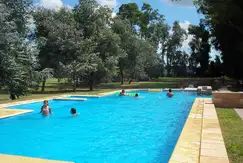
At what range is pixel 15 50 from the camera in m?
14.6

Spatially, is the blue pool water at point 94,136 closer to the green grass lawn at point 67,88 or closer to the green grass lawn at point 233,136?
the green grass lawn at point 233,136

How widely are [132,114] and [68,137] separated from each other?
498 centimetres

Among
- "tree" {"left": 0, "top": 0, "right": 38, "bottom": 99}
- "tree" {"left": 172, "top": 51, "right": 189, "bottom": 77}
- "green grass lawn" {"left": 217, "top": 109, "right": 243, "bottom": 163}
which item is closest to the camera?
"green grass lawn" {"left": 217, "top": 109, "right": 243, "bottom": 163}

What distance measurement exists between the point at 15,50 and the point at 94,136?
28.7 ft

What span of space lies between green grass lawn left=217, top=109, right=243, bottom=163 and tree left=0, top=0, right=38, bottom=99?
36.2 ft

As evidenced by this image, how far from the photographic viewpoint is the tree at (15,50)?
13.3 m

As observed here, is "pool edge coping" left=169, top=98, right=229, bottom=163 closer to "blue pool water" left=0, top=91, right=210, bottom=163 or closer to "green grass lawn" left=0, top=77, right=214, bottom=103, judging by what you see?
"blue pool water" left=0, top=91, right=210, bottom=163

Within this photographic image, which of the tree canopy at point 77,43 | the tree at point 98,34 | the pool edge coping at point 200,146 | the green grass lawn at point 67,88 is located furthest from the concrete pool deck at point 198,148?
the tree at point 98,34

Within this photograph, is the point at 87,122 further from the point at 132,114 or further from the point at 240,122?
the point at 240,122

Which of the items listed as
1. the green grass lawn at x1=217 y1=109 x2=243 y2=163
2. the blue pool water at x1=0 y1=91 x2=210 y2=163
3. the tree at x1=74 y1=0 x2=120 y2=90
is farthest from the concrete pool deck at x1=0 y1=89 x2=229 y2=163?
the tree at x1=74 y1=0 x2=120 y2=90

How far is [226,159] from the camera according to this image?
4305 mm

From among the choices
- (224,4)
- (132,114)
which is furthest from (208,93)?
(132,114)

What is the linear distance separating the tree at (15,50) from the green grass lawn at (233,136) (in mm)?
11029

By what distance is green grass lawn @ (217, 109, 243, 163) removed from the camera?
4633 millimetres
